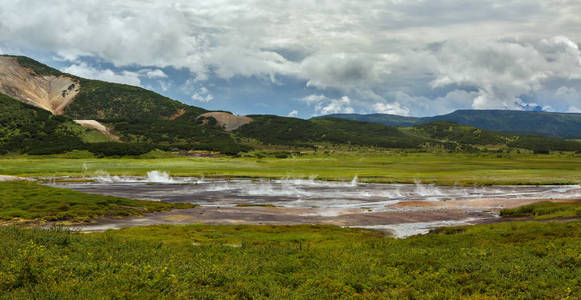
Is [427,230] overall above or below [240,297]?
below

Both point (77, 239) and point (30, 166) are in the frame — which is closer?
point (77, 239)

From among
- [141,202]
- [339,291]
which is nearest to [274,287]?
[339,291]

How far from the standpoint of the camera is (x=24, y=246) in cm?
2516

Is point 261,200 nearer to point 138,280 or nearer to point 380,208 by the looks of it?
point 380,208

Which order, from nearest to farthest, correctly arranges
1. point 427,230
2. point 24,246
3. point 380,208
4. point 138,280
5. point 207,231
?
1. point 138,280
2. point 24,246
3. point 207,231
4. point 427,230
5. point 380,208

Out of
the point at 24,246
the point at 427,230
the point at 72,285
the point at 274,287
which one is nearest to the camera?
the point at 72,285

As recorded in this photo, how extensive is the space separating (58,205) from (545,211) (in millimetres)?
76732

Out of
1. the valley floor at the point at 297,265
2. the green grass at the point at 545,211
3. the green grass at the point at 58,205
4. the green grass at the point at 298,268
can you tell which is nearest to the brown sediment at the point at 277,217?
the green grass at the point at 545,211

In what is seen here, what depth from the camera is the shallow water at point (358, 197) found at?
188 ft

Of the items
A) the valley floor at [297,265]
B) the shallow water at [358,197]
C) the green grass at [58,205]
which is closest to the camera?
the valley floor at [297,265]

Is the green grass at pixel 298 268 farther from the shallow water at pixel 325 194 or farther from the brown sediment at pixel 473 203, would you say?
the shallow water at pixel 325 194

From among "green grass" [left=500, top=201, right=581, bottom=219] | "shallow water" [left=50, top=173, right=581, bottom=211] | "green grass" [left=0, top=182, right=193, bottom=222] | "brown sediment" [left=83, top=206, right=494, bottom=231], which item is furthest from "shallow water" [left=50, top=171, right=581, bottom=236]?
"green grass" [left=0, top=182, right=193, bottom=222]

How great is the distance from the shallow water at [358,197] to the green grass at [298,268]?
1780 centimetres

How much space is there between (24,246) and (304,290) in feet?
65.2
